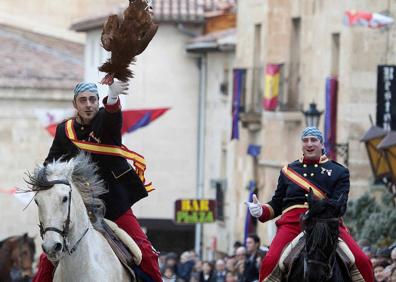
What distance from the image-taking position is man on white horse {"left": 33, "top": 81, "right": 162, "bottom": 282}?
1789cm

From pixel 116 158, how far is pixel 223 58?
39113 millimetres

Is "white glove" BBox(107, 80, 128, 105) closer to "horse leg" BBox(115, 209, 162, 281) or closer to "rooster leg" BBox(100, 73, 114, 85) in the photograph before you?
"rooster leg" BBox(100, 73, 114, 85)

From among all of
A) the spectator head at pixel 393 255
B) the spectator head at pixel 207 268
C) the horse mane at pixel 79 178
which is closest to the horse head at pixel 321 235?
the horse mane at pixel 79 178

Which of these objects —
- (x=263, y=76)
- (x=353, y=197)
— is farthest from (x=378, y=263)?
(x=263, y=76)

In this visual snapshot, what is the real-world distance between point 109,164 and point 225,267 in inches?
551

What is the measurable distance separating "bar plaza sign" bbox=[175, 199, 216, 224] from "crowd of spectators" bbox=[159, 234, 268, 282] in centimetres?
112

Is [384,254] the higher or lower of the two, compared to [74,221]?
lower

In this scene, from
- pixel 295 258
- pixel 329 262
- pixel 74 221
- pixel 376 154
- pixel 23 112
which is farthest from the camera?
pixel 23 112

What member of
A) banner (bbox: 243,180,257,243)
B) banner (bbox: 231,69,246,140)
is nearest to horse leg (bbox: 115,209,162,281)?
banner (bbox: 243,180,257,243)

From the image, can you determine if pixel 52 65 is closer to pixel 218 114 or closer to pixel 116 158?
pixel 218 114

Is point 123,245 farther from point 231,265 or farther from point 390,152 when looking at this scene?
point 390,152

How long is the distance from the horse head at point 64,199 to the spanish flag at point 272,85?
28.6 m

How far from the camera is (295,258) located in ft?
62.5

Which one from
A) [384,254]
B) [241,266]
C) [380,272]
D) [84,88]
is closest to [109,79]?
[84,88]
